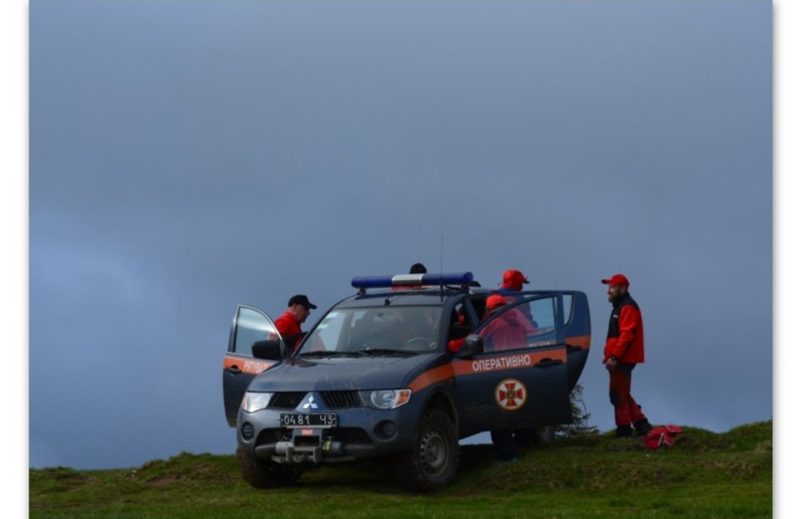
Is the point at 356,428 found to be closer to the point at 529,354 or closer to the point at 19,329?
the point at 529,354

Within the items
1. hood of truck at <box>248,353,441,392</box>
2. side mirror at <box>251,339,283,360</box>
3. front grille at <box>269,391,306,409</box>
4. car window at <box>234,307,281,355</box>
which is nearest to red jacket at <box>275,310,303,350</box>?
car window at <box>234,307,281,355</box>

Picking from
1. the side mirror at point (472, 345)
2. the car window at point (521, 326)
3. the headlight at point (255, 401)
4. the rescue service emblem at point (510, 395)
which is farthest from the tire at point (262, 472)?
the car window at point (521, 326)

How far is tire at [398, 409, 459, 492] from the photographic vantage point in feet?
51.5

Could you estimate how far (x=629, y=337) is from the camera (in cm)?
1875

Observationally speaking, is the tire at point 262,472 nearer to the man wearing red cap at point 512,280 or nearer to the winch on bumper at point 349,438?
the winch on bumper at point 349,438

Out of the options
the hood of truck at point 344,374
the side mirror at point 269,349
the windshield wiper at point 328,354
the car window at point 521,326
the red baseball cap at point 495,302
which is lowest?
the hood of truck at point 344,374

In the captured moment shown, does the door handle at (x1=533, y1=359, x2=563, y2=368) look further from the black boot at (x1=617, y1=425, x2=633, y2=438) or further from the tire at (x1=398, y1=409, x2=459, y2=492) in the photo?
the black boot at (x1=617, y1=425, x2=633, y2=438)

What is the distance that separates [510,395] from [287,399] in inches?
118

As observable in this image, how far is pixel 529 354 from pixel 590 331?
1.75 metres

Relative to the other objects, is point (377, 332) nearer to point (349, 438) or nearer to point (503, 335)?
point (503, 335)

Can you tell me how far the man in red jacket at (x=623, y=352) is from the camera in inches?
741

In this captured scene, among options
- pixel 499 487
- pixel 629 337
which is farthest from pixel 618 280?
pixel 499 487

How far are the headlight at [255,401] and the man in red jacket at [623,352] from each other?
17.8 ft

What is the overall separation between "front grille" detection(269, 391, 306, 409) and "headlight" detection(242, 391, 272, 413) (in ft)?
0.25
